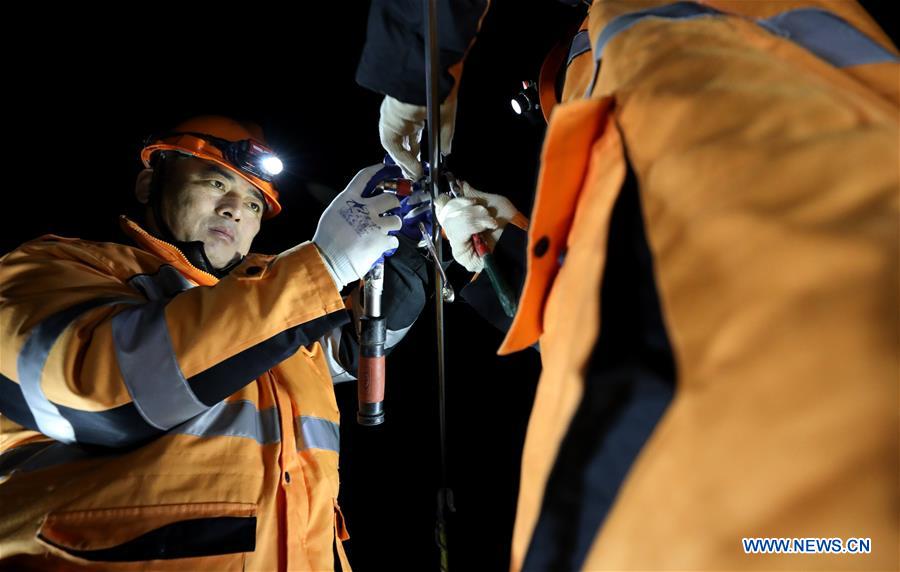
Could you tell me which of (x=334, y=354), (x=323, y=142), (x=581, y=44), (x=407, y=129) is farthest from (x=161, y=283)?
(x=323, y=142)

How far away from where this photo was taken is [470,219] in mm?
1078

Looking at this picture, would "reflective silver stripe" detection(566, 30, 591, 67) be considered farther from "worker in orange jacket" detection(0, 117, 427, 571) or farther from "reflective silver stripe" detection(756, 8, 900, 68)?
"worker in orange jacket" detection(0, 117, 427, 571)

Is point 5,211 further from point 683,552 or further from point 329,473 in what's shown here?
point 683,552

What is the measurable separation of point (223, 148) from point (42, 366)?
1.27m

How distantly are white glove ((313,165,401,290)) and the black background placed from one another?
1.31 metres

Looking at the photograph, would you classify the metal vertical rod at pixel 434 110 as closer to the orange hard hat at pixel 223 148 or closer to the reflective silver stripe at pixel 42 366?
the reflective silver stripe at pixel 42 366

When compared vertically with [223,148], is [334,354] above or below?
below

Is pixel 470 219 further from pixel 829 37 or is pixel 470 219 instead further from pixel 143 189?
pixel 143 189

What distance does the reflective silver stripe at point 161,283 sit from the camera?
1246 mm

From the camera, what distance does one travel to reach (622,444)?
1.13ft

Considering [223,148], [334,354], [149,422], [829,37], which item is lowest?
[334,354]

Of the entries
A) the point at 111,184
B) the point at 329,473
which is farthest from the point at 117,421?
the point at 111,184

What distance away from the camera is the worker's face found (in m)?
1.75

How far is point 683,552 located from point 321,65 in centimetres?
393
